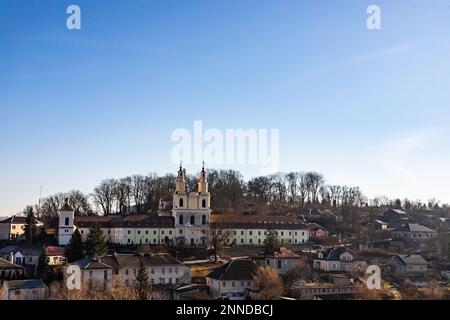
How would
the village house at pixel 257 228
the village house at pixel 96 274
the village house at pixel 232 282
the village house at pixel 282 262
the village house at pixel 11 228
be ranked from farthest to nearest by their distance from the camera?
the village house at pixel 11 228, the village house at pixel 257 228, the village house at pixel 282 262, the village house at pixel 96 274, the village house at pixel 232 282

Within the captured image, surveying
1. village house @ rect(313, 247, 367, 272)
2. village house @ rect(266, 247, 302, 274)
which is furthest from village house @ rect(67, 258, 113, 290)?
village house @ rect(313, 247, 367, 272)

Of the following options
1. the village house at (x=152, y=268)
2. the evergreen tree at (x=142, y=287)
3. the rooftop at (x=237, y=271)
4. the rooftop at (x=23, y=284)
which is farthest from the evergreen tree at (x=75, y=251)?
the rooftop at (x=237, y=271)

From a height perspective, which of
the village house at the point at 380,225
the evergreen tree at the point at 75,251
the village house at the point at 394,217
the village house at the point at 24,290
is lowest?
the village house at the point at 24,290

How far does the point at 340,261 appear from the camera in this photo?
129 feet

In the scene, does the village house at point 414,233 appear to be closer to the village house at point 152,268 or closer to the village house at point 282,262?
the village house at point 282,262

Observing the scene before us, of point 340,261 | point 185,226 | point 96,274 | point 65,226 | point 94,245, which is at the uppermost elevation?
point 65,226

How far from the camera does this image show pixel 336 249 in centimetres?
4053

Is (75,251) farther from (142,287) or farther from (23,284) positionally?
(142,287)

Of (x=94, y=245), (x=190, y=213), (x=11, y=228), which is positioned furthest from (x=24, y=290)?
(x=11, y=228)

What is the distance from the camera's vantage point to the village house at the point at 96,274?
32241 mm

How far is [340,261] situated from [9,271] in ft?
77.3

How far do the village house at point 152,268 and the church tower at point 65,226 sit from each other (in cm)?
1169

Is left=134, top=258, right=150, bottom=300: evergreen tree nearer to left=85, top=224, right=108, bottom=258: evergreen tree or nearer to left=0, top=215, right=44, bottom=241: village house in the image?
left=85, top=224, right=108, bottom=258: evergreen tree
